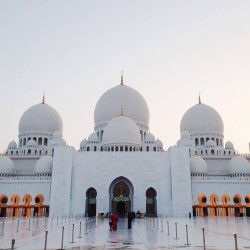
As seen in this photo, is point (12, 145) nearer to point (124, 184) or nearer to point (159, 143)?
point (124, 184)

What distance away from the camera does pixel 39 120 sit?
159 feet

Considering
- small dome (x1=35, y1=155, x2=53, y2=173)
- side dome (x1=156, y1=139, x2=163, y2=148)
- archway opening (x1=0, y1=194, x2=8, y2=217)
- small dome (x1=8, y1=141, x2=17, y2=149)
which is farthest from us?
small dome (x1=8, y1=141, x2=17, y2=149)

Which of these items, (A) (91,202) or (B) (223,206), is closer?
(B) (223,206)

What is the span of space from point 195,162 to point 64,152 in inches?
628

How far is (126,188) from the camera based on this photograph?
36.0m

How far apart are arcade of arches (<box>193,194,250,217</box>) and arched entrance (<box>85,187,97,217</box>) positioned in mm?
11436

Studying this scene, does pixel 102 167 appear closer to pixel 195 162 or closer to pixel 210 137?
pixel 195 162

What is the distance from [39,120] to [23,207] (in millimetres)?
17071

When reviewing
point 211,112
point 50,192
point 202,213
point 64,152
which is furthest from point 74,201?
point 211,112

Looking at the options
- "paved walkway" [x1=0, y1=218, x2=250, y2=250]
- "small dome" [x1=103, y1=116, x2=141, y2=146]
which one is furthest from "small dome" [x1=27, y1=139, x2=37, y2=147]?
"paved walkway" [x1=0, y1=218, x2=250, y2=250]

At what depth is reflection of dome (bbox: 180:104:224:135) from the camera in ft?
156

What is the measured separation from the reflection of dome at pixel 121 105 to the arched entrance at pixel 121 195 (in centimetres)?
1155

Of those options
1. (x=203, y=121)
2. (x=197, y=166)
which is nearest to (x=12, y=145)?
(x=197, y=166)

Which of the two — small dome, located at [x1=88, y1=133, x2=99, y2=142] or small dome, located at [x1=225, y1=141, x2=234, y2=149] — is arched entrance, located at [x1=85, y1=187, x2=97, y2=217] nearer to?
small dome, located at [x1=88, y1=133, x2=99, y2=142]
